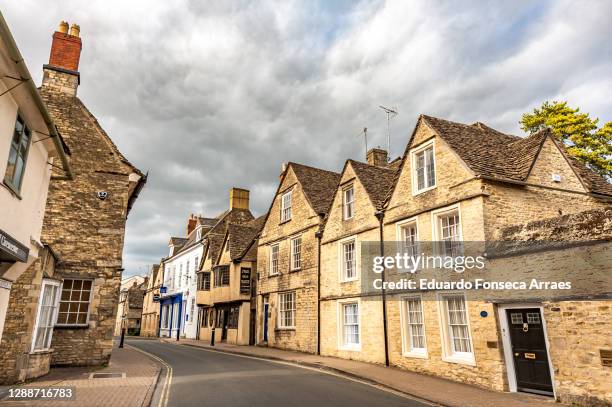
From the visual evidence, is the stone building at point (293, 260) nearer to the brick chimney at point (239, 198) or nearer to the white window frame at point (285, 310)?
the white window frame at point (285, 310)

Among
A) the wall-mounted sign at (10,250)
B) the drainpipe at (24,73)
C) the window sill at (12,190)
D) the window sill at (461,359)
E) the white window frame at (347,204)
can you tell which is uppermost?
the white window frame at (347,204)

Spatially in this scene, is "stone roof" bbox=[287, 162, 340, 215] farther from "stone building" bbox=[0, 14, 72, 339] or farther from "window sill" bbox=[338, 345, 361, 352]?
"stone building" bbox=[0, 14, 72, 339]

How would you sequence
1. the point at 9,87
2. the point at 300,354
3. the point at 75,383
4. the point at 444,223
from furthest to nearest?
the point at 300,354 < the point at 444,223 < the point at 75,383 < the point at 9,87

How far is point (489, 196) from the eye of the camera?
13.1 m

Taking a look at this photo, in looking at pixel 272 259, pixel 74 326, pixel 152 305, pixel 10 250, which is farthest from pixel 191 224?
pixel 10 250

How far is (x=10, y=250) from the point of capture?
25.5ft

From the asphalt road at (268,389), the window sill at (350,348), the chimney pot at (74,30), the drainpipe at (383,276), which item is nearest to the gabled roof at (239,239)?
the window sill at (350,348)

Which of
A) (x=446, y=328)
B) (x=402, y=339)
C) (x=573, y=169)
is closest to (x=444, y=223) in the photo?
(x=446, y=328)

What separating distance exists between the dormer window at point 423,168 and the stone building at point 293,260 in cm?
693

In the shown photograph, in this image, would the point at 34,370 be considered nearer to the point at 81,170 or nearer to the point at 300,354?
the point at 81,170

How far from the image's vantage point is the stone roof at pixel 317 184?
23.1 m

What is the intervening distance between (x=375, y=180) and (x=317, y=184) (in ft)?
19.4

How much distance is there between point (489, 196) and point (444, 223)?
2.03 meters

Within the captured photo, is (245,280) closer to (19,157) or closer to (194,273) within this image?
(194,273)
